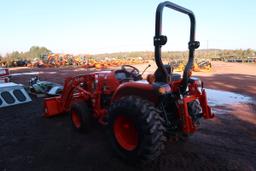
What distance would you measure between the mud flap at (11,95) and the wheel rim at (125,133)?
216 inches

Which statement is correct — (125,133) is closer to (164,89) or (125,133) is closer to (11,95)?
(164,89)

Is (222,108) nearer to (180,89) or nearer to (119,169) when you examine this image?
(180,89)

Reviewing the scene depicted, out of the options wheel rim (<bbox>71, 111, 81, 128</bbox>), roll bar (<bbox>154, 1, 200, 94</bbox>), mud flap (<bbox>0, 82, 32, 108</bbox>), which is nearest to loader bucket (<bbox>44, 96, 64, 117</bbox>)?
wheel rim (<bbox>71, 111, 81, 128</bbox>)

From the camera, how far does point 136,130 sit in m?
3.27

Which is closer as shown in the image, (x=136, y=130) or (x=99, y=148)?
(x=136, y=130)

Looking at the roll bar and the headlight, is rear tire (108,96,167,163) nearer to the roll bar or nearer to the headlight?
the headlight

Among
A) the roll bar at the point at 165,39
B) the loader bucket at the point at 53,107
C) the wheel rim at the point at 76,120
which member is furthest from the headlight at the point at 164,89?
the loader bucket at the point at 53,107

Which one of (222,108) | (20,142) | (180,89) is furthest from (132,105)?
(222,108)

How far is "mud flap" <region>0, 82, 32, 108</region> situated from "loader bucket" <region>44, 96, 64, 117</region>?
91.6 inches

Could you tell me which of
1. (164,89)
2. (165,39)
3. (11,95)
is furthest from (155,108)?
(11,95)

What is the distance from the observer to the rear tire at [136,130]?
10.1 feet

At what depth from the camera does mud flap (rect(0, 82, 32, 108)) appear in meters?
7.55

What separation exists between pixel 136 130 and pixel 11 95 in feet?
20.5

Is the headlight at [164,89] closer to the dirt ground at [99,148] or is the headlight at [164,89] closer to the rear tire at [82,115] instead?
the dirt ground at [99,148]
